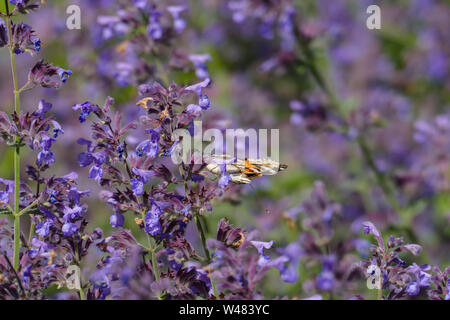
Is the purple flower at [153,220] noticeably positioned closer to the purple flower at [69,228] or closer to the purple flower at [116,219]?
the purple flower at [116,219]

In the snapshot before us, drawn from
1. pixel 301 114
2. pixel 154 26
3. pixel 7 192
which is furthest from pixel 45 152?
pixel 301 114

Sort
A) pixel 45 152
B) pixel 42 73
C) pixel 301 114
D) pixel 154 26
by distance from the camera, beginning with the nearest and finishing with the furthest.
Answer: pixel 45 152 → pixel 42 73 → pixel 154 26 → pixel 301 114

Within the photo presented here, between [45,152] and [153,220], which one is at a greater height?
[45,152]

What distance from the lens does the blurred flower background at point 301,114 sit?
321 centimetres

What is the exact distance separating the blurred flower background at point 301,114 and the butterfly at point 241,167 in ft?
0.39

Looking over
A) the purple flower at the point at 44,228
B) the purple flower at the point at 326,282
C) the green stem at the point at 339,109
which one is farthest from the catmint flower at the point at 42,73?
the green stem at the point at 339,109

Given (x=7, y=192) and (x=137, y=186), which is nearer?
(x=137, y=186)

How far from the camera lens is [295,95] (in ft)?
24.0

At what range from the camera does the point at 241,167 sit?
100 inches

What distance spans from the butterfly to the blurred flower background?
12cm

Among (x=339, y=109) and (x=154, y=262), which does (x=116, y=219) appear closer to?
(x=154, y=262)

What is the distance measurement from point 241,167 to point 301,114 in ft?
7.81

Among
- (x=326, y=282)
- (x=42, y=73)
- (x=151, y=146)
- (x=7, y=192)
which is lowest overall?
(x=326, y=282)

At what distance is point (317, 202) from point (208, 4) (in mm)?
5235
